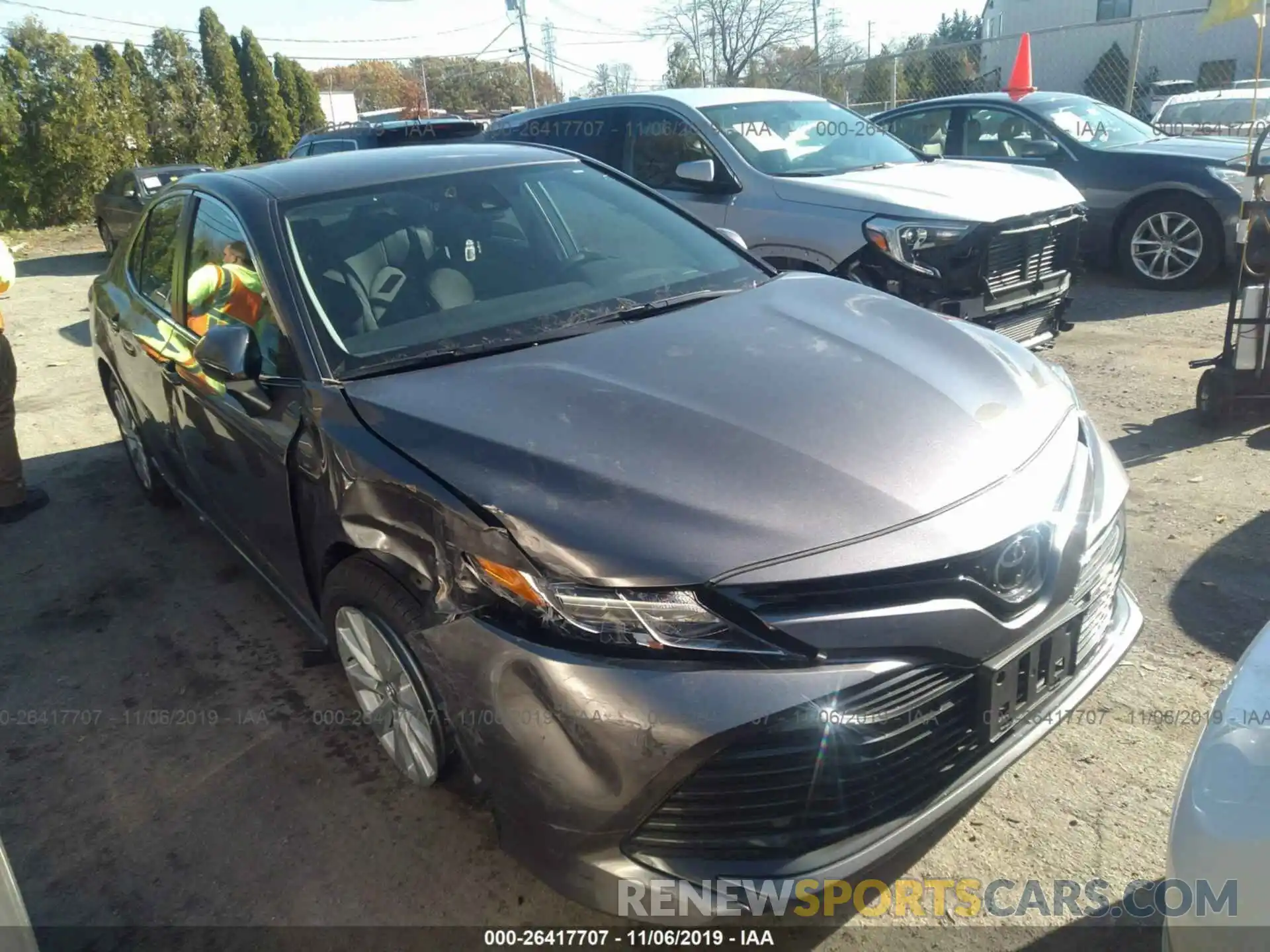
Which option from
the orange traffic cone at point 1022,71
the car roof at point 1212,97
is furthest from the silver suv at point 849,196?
the car roof at point 1212,97

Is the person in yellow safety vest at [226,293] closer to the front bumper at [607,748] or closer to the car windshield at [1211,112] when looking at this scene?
the front bumper at [607,748]

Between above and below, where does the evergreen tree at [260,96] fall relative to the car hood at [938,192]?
above

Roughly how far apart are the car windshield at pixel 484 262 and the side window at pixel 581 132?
10.8ft

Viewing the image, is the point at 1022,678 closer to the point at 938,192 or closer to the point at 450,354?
the point at 450,354

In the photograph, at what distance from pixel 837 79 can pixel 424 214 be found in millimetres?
16102

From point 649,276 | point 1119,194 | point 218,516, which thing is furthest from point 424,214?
point 1119,194

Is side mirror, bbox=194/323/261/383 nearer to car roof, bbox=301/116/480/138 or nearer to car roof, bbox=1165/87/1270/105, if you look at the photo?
car roof, bbox=301/116/480/138

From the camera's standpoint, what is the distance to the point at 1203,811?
5.32 feet

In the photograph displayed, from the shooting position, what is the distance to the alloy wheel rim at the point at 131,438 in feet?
15.9

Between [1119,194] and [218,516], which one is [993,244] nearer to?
[1119,194]

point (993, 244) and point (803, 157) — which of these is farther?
point (803, 157)

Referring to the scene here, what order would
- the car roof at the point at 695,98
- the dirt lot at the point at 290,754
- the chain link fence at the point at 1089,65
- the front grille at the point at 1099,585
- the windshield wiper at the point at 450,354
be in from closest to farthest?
1. the front grille at the point at 1099,585
2. the dirt lot at the point at 290,754
3. the windshield wiper at the point at 450,354
4. the car roof at the point at 695,98
5. the chain link fence at the point at 1089,65

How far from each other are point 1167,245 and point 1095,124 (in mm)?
1471

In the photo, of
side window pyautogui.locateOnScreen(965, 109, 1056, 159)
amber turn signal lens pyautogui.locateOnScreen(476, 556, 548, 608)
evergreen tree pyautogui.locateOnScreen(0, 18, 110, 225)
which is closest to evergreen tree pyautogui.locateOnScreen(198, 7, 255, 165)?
evergreen tree pyautogui.locateOnScreen(0, 18, 110, 225)
